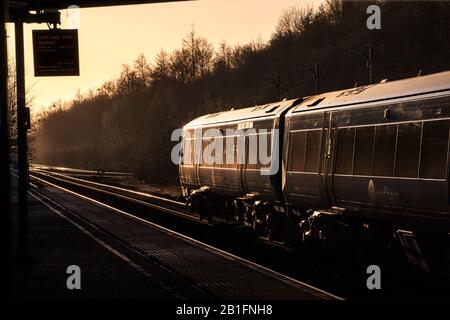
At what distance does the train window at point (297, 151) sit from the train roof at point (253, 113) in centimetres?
129

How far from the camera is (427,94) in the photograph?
12.0m

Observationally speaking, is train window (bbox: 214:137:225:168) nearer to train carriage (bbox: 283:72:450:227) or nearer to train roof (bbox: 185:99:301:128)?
train roof (bbox: 185:99:301:128)

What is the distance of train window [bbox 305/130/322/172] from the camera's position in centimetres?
1672

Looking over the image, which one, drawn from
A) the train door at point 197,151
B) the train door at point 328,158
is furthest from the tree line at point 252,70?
the train door at point 328,158

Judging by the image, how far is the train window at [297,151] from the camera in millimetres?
17641

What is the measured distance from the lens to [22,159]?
15156 mm

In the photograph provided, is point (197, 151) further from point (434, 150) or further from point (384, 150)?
point (434, 150)

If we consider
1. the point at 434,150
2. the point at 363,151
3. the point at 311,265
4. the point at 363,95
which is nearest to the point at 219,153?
the point at 311,265

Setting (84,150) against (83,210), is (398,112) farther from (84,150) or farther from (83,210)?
(84,150)

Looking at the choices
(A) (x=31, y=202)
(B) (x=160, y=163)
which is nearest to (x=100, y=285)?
(A) (x=31, y=202)

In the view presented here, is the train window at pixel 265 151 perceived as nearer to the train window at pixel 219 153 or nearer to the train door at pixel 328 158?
the train window at pixel 219 153

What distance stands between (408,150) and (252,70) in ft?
347

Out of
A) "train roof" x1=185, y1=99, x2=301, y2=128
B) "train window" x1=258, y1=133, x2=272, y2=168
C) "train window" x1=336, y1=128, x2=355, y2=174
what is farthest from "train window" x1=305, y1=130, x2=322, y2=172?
"train window" x1=258, y1=133, x2=272, y2=168

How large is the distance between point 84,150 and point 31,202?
103m
